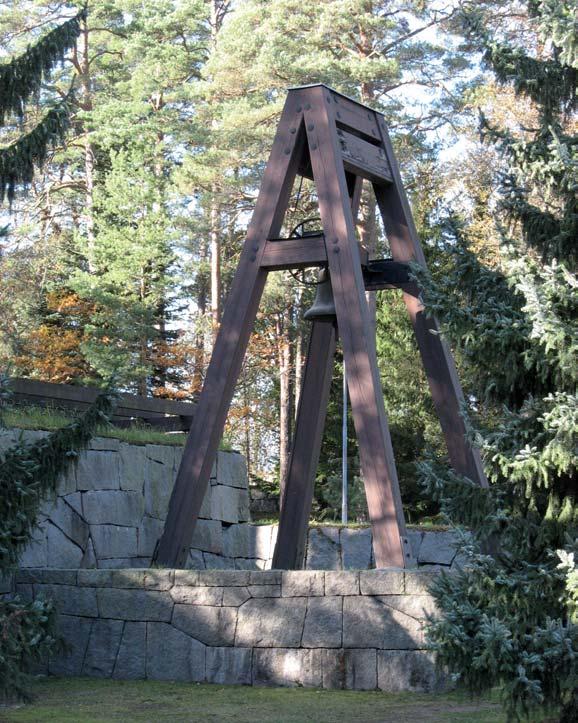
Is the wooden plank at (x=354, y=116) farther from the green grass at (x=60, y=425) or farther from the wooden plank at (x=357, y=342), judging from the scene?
the green grass at (x=60, y=425)

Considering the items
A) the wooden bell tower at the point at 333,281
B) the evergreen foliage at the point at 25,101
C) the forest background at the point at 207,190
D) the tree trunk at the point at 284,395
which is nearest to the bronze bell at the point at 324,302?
the wooden bell tower at the point at 333,281

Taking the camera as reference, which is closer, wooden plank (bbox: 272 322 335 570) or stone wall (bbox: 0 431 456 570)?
wooden plank (bbox: 272 322 335 570)

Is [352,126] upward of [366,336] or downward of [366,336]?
upward

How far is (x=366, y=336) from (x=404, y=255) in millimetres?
1143

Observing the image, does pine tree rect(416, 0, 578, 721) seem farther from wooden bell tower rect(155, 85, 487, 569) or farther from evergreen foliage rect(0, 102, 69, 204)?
evergreen foliage rect(0, 102, 69, 204)

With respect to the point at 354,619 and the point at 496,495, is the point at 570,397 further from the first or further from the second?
the point at 354,619

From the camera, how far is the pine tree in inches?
175

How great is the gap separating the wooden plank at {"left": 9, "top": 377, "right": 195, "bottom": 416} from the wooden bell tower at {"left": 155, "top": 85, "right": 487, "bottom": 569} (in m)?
1.76

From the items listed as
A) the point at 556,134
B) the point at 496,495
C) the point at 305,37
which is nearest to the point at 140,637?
the point at 496,495

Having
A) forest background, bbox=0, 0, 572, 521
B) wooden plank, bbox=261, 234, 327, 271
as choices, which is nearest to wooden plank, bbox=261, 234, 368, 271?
wooden plank, bbox=261, 234, 327, 271

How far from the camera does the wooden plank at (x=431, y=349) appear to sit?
7.48 metres

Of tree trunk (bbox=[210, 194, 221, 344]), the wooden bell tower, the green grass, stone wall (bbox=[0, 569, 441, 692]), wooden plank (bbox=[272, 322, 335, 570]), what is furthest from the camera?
tree trunk (bbox=[210, 194, 221, 344])

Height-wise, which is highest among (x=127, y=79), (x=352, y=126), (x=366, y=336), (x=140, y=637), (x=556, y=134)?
(x=127, y=79)

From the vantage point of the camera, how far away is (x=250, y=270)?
7.64 meters
